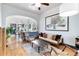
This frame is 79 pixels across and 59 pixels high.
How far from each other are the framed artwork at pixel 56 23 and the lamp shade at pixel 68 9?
0.06 meters

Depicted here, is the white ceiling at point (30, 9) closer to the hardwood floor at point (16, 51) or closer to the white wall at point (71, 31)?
the white wall at point (71, 31)

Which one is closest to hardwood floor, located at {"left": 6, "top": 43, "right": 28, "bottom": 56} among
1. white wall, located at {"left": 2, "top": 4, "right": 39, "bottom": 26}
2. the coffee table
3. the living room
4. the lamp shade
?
the living room

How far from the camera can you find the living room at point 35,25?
66.8 inches

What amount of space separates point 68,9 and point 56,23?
10.3 inches

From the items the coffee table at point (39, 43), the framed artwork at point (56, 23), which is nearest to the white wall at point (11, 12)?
the framed artwork at point (56, 23)

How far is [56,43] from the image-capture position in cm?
171

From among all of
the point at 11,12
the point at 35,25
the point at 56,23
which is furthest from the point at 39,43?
the point at 11,12

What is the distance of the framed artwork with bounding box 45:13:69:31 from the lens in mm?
1699

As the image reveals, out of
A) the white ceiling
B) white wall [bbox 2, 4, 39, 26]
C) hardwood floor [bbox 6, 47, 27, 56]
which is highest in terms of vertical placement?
the white ceiling

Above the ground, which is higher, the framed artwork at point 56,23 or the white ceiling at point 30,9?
the white ceiling at point 30,9

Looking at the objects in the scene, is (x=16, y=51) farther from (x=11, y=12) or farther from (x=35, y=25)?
(x=11, y=12)

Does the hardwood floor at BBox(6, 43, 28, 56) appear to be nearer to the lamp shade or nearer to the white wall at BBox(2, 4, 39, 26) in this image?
the white wall at BBox(2, 4, 39, 26)

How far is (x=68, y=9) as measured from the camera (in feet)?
5.57

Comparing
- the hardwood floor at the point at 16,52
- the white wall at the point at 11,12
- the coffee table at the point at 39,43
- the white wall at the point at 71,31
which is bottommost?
the hardwood floor at the point at 16,52
